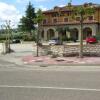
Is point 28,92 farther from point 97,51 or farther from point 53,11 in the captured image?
point 53,11

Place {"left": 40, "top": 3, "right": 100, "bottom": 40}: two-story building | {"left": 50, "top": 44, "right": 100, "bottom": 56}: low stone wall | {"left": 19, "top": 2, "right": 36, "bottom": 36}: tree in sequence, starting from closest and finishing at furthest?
{"left": 50, "top": 44, "right": 100, "bottom": 56}: low stone wall, {"left": 40, "top": 3, "right": 100, "bottom": 40}: two-story building, {"left": 19, "top": 2, "right": 36, "bottom": 36}: tree

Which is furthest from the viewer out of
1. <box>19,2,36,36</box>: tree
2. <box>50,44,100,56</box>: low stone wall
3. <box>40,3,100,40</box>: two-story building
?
<box>19,2,36,36</box>: tree

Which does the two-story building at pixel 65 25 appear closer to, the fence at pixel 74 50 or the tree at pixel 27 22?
the tree at pixel 27 22

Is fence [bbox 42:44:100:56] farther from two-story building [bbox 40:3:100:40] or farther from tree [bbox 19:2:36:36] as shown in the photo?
tree [bbox 19:2:36:36]

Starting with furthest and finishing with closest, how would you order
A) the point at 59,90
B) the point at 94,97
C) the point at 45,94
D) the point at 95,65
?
1. the point at 95,65
2. the point at 59,90
3. the point at 45,94
4. the point at 94,97

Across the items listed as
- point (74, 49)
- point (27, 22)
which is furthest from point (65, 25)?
point (74, 49)

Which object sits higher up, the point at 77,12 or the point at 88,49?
the point at 77,12

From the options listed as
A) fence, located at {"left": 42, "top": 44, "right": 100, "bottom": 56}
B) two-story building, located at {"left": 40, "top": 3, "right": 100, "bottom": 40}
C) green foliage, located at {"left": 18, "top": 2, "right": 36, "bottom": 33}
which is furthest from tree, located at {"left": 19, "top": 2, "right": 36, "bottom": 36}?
fence, located at {"left": 42, "top": 44, "right": 100, "bottom": 56}

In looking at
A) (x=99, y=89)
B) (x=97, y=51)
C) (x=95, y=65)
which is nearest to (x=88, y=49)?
(x=97, y=51)

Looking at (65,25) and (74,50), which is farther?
(65,25)

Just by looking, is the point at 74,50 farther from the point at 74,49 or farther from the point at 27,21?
the point at 27,21

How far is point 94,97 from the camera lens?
10.5 m

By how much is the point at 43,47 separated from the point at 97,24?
53.4 meters

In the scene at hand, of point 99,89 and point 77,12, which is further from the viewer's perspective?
point 77,12
